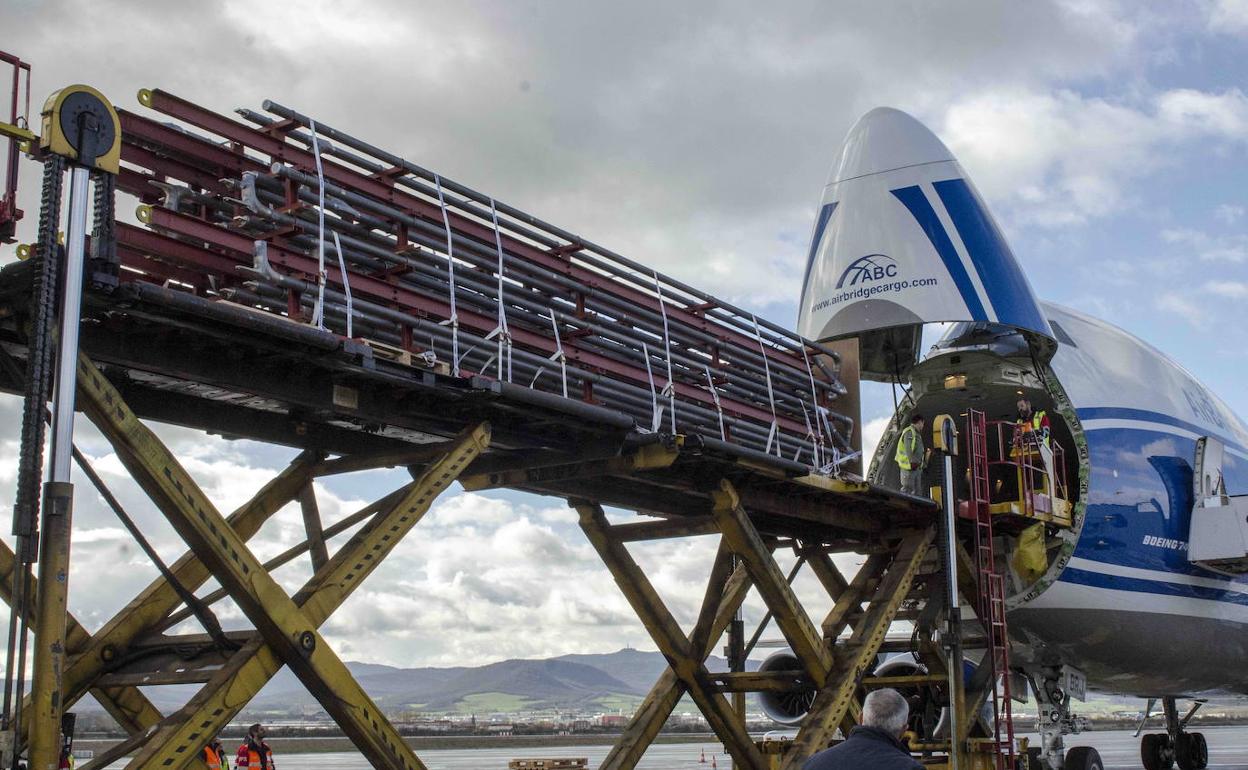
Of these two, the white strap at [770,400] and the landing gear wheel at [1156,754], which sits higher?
the white strap at [770,400]

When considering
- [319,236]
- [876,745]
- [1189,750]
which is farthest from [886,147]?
[1189,750]

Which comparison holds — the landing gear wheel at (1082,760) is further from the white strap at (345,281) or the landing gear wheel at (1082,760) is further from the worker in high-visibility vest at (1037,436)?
the white strap at (345,281)

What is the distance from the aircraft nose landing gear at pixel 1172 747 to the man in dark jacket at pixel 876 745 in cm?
1998

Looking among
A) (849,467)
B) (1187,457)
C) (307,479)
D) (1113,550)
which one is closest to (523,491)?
(307,479)

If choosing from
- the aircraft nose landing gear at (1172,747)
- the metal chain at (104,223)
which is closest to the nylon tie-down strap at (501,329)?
the metal chain at (104,223)

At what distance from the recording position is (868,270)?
15891mm

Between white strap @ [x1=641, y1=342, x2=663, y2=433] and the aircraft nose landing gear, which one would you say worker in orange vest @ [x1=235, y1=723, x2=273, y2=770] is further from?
the aircraft nose landing gear

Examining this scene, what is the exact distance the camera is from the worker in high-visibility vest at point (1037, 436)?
16234 mm

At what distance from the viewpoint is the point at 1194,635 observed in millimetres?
17297

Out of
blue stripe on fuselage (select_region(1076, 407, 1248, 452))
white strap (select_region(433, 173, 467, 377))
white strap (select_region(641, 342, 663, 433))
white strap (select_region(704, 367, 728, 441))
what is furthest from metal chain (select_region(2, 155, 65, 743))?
blue stripe on fuselage (select_region(1076, 407, 1248, 452))

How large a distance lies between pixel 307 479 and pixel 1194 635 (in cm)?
1242

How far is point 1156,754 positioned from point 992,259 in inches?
465

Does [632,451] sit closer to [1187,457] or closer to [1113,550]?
[1113,550]

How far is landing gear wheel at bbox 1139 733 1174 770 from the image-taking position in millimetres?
22641
